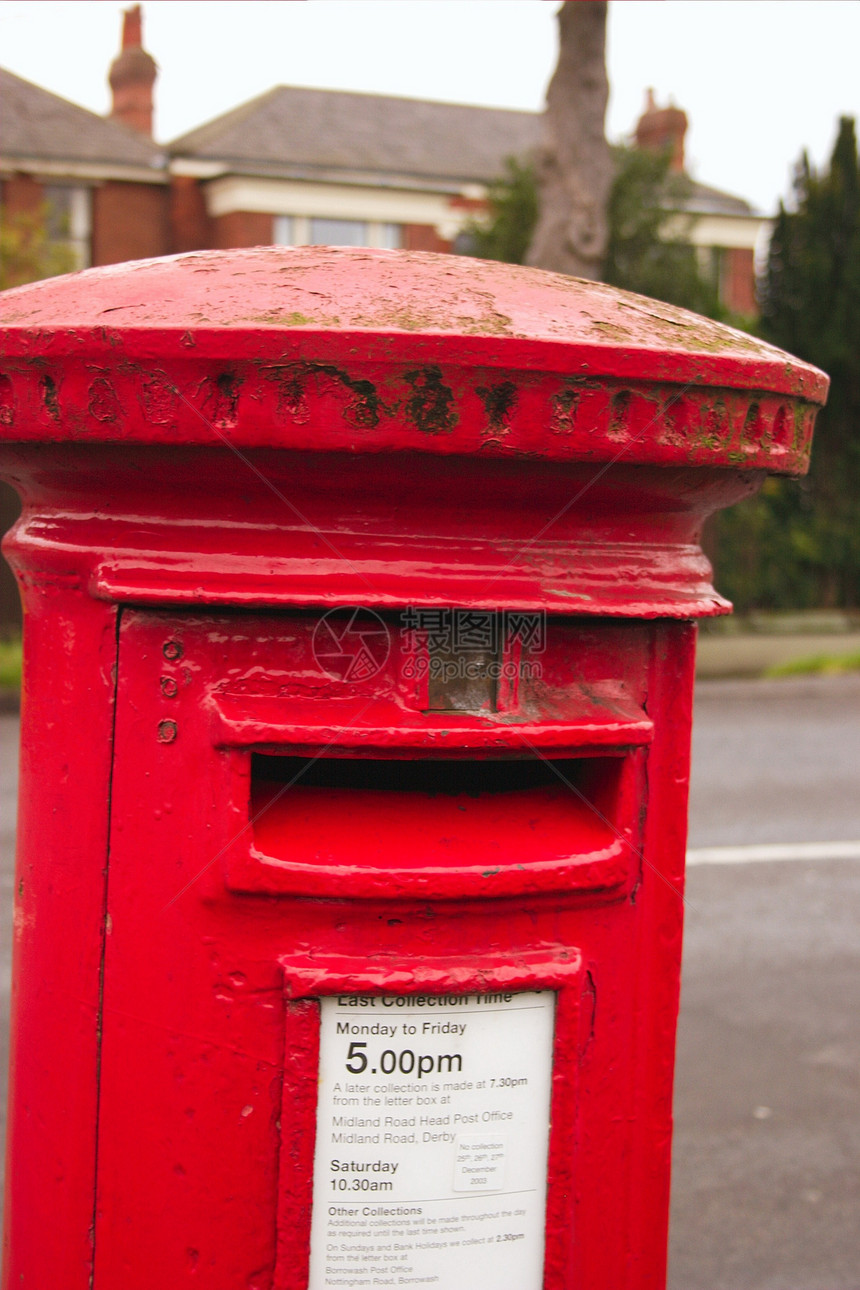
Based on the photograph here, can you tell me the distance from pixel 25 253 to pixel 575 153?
20.6 ft

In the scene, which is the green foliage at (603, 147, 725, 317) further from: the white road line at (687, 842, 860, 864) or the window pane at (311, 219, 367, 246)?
the white road line at (687, 842, 860, 864)

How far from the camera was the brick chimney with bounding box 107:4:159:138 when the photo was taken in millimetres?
22141

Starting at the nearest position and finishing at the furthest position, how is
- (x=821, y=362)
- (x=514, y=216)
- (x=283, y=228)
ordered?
(x=514, y=216), (x=821, y=362), (x=283, y=228)

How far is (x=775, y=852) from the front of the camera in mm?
5391

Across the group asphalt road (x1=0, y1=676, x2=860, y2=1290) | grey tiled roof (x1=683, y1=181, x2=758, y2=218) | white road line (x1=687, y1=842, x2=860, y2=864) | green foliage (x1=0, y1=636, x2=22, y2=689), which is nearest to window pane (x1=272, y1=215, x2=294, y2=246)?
grey tiled roof (x1=683, y1=181, x2=758, y2=218)

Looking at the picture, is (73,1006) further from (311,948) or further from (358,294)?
(358,294)

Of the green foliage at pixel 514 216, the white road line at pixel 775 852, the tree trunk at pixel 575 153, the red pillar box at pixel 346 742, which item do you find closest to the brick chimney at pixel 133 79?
the green foliage at pixel 514 216

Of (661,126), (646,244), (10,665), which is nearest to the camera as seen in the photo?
(10,665)

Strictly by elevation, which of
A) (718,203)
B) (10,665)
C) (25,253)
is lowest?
(10,665)

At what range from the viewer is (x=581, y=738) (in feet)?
3.41

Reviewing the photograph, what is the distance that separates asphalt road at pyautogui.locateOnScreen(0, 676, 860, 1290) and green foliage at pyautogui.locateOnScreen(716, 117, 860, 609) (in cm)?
835

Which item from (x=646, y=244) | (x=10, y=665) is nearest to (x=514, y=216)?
(x=646, y=244)

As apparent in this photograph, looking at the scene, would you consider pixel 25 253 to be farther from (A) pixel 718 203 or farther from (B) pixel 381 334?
(A) pixel 718 203

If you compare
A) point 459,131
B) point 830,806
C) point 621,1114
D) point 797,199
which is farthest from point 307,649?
point 459,131
